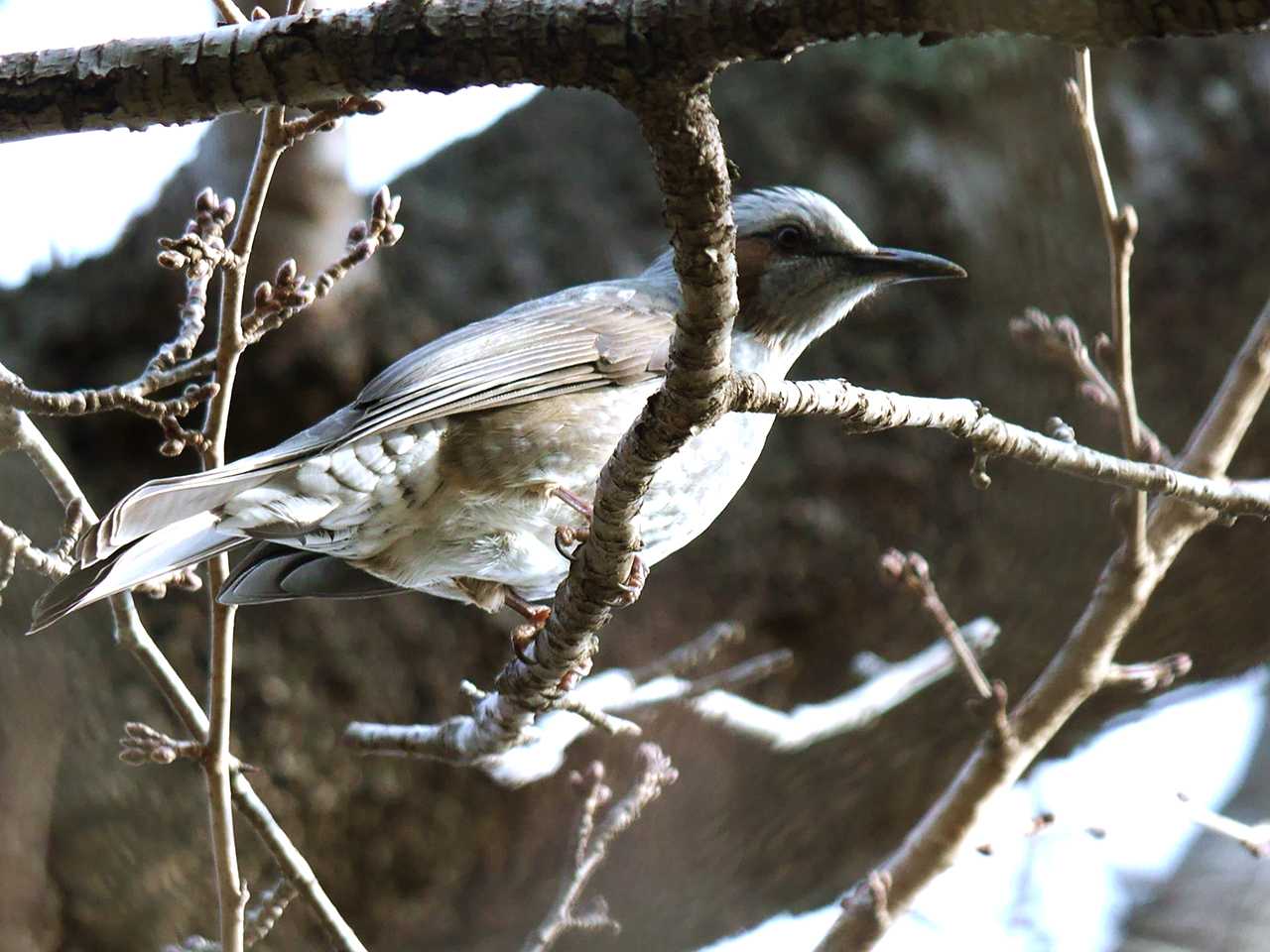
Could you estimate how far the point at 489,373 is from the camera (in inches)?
126

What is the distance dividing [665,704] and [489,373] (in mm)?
984

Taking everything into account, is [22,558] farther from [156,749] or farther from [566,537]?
[566,537]

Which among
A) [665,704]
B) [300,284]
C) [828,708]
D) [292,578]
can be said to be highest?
[300,284]

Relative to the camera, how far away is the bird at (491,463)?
3006 millimetres

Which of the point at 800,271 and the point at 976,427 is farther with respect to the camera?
the point at 800,271

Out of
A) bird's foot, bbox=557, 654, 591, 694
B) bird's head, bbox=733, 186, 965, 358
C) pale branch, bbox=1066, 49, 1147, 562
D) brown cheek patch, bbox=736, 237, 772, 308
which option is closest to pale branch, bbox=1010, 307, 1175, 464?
pale branch, bbox=1066, 49, 1147, 562

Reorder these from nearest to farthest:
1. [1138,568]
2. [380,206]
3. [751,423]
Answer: [380,206], [1138,568], [751,423]

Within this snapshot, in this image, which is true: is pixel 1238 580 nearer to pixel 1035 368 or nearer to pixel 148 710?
pixel 1035 368

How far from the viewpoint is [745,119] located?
5.62 metres

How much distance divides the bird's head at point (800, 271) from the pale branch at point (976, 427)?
1181 mm

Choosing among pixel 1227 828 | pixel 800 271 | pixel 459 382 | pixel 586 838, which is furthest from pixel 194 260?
pixel 1227 828

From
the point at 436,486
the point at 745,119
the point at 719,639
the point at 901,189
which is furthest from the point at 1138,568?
the point at 745,119

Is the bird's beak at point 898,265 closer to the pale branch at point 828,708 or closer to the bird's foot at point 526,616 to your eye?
the pale branch at point 828,708

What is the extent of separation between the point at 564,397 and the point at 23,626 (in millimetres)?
1882
